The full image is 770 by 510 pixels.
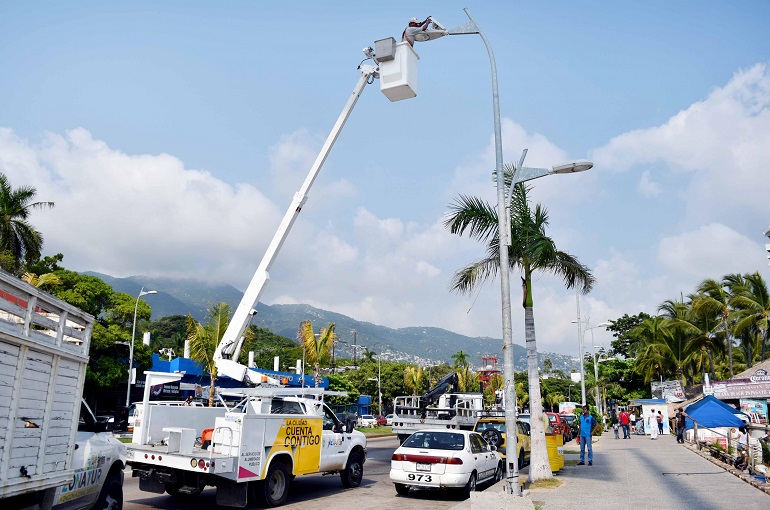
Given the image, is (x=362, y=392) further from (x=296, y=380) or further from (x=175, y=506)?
(x=175, y=506)

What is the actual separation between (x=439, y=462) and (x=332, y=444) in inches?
91.7

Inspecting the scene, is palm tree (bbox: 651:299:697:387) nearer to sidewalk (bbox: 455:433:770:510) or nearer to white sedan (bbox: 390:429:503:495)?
sidewalk (bbox: 455:433:770:510)

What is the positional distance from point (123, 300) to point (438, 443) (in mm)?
35324

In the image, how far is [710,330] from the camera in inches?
1773

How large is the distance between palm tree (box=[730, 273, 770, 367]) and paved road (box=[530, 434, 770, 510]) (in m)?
23.6

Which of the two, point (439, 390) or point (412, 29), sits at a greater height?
point (412, 29)

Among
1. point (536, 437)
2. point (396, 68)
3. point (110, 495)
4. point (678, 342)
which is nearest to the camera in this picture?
point (110, 495)

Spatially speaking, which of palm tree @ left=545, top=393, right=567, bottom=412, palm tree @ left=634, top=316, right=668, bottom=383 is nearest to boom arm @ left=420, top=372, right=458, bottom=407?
palm tree @ left=634, top=316, right=668, bottom=383

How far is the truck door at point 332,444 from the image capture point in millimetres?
13031

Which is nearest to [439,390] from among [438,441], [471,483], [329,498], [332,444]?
[438,441]

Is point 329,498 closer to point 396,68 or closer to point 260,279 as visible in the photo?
point 260,279

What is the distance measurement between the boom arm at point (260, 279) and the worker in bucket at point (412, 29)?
4263 mm

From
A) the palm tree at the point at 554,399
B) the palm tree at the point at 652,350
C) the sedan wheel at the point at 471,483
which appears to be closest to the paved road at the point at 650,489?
the sedan wheel at the point at 471,483

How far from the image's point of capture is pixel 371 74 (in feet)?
57.0
